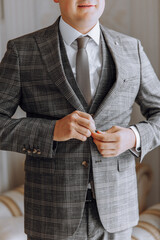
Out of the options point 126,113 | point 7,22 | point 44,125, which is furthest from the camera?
point 7,22

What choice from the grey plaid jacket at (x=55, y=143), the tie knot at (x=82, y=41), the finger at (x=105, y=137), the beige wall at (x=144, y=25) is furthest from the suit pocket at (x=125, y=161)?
the beige wall at (x=144, y=25)

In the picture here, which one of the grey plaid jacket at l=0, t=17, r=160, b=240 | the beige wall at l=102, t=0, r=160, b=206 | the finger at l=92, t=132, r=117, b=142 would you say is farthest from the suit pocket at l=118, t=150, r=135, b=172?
the beige wall at l=102, t=0, r=160, b=206

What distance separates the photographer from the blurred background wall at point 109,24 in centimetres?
195

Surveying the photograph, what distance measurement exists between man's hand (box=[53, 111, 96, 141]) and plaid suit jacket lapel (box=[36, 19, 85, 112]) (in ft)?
0.17

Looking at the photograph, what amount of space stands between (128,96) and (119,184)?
10.5 inches

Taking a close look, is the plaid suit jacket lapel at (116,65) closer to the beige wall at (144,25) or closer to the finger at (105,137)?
the finger at (105,137)

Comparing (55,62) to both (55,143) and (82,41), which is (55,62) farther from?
(55,143)

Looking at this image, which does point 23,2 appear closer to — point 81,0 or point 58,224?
point 81,0

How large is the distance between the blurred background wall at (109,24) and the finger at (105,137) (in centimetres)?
96

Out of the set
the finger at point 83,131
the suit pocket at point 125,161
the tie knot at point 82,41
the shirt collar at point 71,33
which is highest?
the shirt collar at point 71,33

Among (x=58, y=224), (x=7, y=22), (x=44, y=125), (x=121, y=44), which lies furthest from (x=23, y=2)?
(x=58, y=224)

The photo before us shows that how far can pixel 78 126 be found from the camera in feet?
3.46

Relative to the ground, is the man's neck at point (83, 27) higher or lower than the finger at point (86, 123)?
higher

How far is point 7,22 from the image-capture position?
6.56ft
